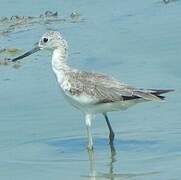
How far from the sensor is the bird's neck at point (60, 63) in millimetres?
10728

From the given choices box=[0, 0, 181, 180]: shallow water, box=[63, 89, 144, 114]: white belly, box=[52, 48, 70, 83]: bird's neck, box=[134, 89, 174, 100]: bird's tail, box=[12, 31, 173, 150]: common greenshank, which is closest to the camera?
box=[0, 0, 181, 180]: shallow water

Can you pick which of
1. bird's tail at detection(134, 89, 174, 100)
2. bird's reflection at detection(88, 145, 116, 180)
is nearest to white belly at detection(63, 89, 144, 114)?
bird's tail at detection(134, 89, 174, 100)

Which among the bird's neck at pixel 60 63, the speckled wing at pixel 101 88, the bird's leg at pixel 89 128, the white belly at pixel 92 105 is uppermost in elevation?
the bird's neck at pixel 60 63

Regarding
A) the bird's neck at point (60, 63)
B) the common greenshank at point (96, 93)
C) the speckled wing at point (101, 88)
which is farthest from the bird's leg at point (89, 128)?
the bird's neck at point (60, 63)

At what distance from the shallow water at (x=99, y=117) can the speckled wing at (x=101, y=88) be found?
466mm

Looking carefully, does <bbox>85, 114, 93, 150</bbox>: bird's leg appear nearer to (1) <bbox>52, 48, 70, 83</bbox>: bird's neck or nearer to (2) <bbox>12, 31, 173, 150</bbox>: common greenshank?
(2) <bbox>12, 31, 173, 150</bbox>: common greenshank

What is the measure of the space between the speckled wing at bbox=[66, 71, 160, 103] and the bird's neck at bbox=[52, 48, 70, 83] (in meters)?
0.10

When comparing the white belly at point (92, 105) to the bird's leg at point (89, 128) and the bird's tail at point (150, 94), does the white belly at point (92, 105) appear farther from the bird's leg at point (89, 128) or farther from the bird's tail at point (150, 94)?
the bird's tail at point (150, 94)

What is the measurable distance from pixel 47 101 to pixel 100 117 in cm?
72

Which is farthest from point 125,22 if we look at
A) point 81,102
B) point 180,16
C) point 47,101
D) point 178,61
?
point 81,102

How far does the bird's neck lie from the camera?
10.7m

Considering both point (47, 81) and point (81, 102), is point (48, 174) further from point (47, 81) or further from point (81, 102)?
point (47, 81)

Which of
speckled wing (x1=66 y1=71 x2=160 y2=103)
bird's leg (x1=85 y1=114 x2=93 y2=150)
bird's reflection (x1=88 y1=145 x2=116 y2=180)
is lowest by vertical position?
bird's reflection (x1=88 y1=145 x2=116 y2=180)

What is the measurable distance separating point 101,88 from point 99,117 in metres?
0.90
